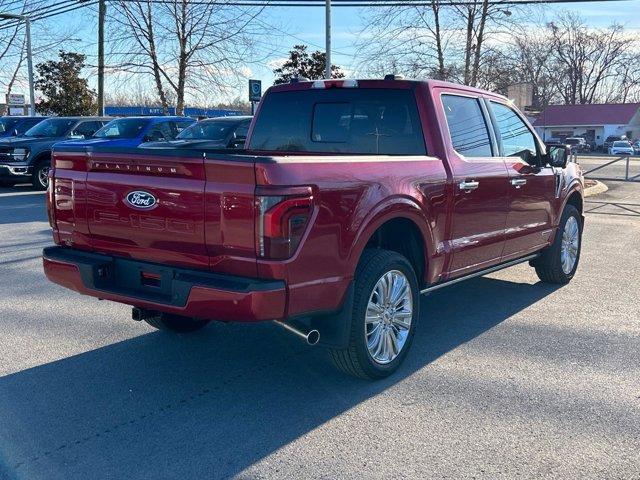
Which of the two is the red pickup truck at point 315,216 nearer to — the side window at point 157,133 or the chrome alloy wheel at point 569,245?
the chrome alloy wheel at point 569,245

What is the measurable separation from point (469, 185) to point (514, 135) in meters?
1.39

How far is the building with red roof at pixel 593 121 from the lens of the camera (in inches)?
2899

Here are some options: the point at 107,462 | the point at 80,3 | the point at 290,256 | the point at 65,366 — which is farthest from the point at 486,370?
the point at 80,3

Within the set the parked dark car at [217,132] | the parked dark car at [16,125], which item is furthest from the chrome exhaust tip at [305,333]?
the parked dark car at [16,125]

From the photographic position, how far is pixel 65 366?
4738 millimetres

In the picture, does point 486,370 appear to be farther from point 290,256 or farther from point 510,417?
point 290,256

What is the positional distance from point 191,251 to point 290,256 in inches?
24.1

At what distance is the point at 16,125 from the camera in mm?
22453

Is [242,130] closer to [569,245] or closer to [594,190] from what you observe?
[569,245]

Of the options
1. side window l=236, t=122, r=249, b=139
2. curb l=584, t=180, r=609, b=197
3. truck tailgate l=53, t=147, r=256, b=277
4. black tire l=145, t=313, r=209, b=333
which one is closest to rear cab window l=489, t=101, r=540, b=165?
black tire l=145, t=313, r=209, b=333

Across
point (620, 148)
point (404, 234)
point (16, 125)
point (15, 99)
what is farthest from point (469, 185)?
point (620, 148)

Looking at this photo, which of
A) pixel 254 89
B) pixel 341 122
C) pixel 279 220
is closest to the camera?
pixel 279 220

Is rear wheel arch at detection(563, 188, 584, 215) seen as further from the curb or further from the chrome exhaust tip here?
the curb

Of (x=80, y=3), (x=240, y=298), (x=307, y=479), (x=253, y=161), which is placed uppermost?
(x=80, y=3)
